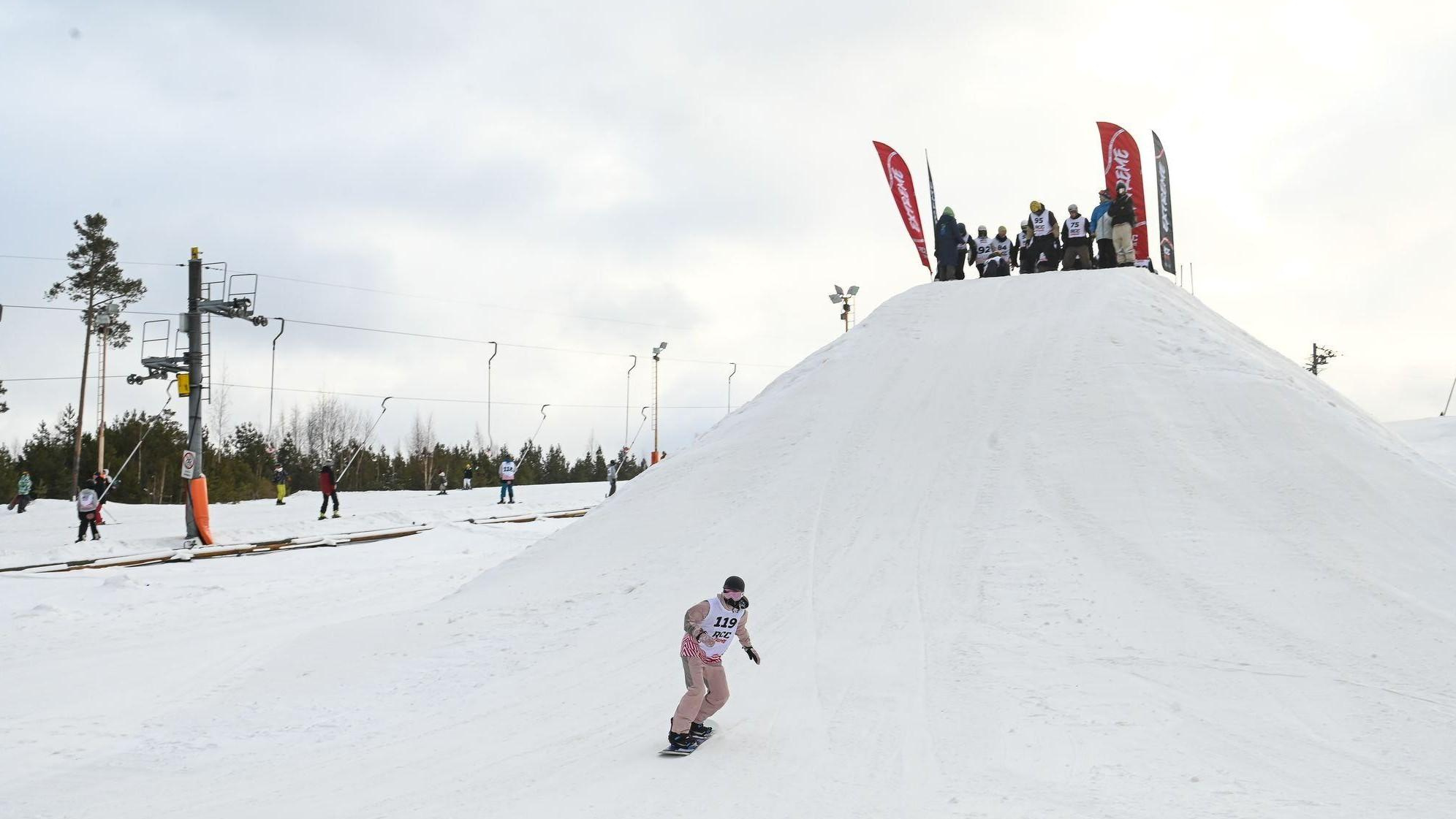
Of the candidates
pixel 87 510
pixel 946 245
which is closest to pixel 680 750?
pixel 946 245

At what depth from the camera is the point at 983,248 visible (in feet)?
75.5

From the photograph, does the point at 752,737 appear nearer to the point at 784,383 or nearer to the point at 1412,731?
the point at 1412,731

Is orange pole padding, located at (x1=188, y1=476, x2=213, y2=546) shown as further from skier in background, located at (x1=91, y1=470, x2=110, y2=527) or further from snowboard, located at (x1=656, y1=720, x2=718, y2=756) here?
snowboard, located at (x1=656, y1=720, x2=718, y2=756)

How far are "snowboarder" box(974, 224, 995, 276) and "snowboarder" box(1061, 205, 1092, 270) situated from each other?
1723 mm

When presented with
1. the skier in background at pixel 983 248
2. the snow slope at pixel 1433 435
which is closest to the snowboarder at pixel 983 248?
the skier in background at pixel 983 248

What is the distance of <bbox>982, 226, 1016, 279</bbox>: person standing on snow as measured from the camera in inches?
898

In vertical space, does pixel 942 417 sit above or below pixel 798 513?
above

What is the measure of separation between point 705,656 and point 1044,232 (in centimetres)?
1676

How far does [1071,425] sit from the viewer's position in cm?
1529

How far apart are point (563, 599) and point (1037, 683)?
6883mm

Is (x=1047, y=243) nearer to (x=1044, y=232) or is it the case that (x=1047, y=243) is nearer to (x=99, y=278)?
(x=1044, y=232)

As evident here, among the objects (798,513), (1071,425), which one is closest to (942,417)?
(1071,425)

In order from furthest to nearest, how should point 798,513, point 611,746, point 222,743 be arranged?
1. point 798,513
2. point 222,743
3. point 611,746

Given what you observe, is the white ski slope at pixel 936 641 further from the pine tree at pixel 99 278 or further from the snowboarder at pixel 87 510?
the pine tree at pixel 99 278
